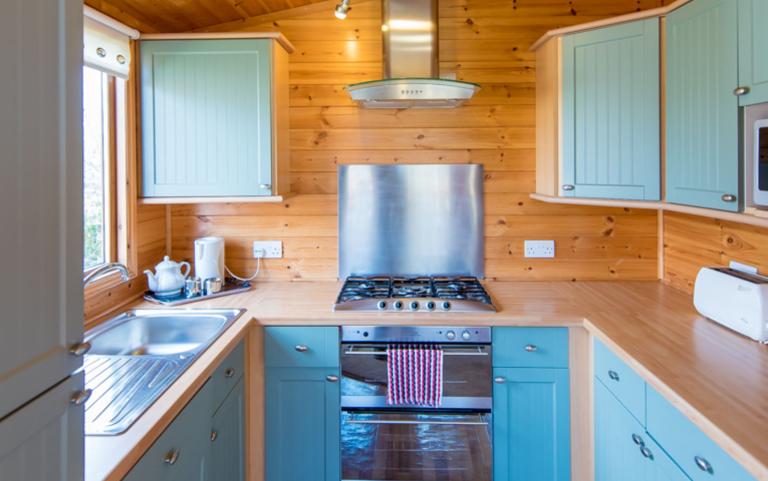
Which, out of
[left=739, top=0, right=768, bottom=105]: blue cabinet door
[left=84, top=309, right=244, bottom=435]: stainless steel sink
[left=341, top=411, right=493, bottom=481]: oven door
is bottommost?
[left=341, top=411, right=493, bottom=481]: oven door

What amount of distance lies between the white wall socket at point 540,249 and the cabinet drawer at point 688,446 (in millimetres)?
1361

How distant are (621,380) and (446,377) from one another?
0.70 metres

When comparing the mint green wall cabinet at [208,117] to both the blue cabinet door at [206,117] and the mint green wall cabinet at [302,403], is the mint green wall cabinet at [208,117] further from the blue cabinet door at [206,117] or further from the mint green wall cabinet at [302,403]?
the mint green wall cabinet at [302,403]

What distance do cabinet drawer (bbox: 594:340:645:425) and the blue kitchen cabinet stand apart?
3 centimetres

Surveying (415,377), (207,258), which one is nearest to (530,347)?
(415,377)

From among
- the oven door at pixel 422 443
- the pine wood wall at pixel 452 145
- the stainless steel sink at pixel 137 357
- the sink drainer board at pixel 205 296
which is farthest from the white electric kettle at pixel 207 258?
the oven door at pixel 422 443

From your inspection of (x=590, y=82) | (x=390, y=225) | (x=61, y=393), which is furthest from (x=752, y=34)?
(x=61, y=393)

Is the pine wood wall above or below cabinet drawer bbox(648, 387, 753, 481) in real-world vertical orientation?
above

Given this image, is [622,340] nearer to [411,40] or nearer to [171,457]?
[171,457]

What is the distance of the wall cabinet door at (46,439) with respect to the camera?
746 mm

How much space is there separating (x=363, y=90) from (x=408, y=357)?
1.16 meters

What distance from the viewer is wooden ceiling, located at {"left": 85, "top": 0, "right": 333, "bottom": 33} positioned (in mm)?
2396

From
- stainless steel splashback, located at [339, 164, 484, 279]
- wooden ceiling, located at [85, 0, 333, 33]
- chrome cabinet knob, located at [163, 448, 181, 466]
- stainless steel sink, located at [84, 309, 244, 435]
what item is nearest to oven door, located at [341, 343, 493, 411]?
stainless steel sink, located at [84, 309, 244, 435]

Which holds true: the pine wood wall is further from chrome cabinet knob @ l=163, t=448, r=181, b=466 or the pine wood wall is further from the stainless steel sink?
chrome cabinet knob @ l=163, t=448, r=181, b=466
